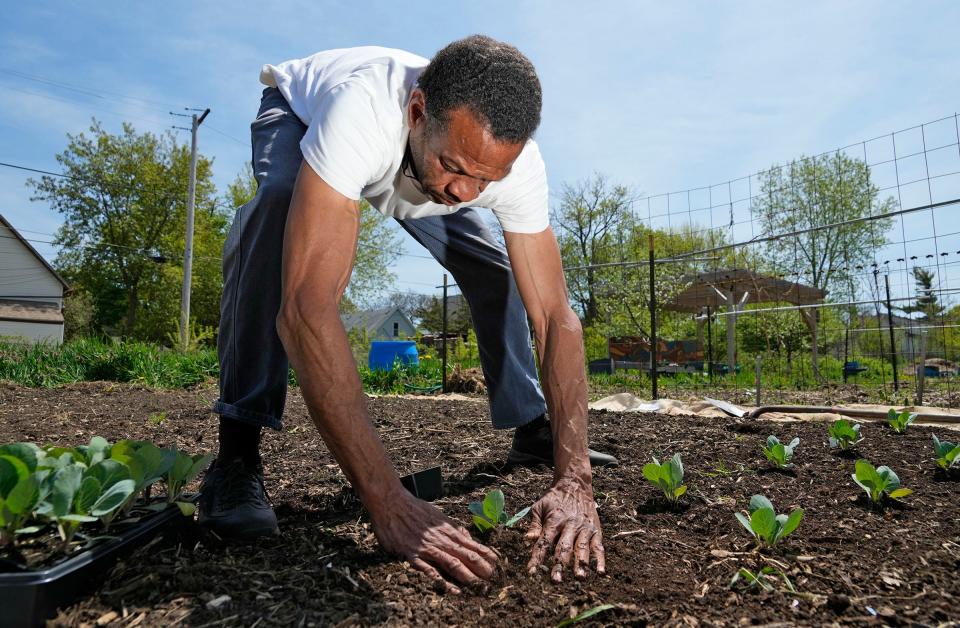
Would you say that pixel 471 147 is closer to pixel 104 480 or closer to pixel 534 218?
pixel 534 218

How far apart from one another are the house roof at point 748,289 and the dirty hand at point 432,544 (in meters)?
7.60

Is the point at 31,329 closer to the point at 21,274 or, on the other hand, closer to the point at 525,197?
the point at 21,274

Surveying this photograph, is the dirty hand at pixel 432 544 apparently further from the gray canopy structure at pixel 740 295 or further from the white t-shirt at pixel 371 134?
the gray canopy structure at pixel 740 295

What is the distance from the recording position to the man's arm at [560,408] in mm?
1343

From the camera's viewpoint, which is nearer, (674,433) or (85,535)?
(85,535)

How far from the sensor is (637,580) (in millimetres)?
1222

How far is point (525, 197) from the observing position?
182 centimetres

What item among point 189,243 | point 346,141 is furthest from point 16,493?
point 189,243

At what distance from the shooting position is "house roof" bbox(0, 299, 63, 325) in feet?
92.2

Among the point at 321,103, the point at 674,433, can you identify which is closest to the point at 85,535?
the point at 321,103

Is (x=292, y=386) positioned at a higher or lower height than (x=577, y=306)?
lower

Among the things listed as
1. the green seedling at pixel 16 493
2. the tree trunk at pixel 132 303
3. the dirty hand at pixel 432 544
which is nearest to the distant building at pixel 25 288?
the tree trunk at pixel 132 303

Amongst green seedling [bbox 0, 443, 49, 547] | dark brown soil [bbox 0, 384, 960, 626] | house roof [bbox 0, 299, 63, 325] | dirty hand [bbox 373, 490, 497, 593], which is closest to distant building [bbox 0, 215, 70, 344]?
house roof [bbox 0, 299, 63, 325]

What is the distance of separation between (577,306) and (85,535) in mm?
18152
